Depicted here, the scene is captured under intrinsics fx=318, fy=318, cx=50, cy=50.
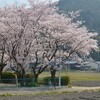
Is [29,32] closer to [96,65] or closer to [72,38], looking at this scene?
[72,38]

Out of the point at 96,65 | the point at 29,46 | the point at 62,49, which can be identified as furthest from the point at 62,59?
the point at 96,65

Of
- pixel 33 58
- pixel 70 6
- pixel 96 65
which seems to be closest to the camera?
pixel 33 58

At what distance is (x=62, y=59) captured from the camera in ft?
104

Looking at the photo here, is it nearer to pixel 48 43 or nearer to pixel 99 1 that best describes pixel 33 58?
pixel 48 43

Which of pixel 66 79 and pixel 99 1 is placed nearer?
pixel 66 79

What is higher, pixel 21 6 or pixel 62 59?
pixel 21 6

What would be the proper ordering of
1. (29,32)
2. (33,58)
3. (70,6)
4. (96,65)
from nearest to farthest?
(29,32)
(33,58)
(96,65)
(70,6)

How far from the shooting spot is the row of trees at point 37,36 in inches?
1136

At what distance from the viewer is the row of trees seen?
28.8 meters

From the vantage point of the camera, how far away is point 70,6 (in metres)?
171

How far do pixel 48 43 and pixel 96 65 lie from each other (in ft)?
250

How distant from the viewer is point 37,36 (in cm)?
2950

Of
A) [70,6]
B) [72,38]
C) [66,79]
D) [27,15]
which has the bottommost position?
[66,79]

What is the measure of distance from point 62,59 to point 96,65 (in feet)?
243
